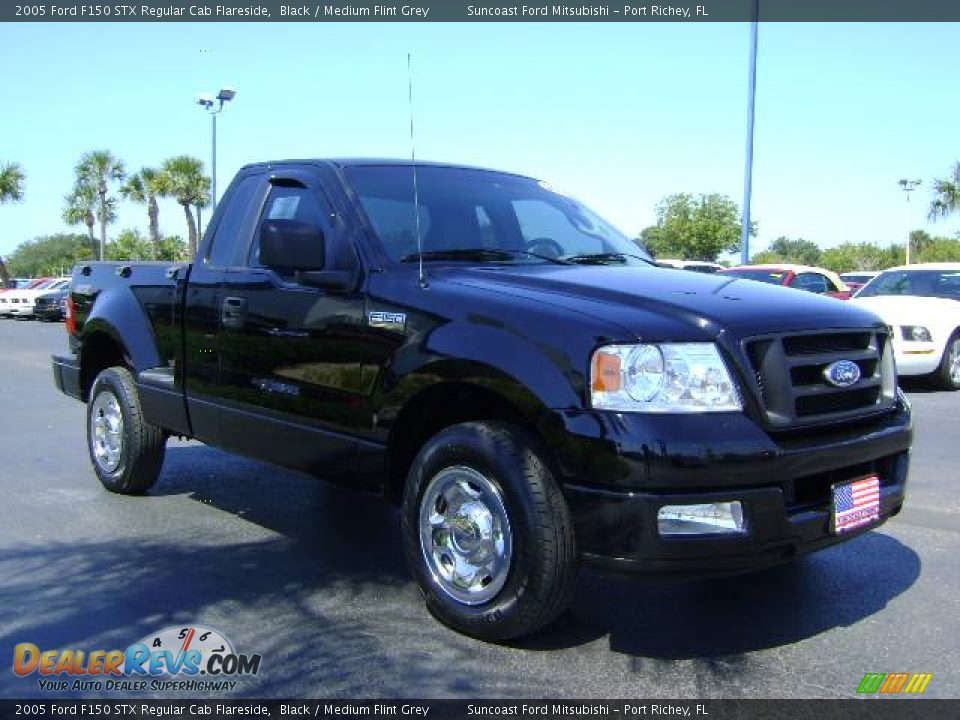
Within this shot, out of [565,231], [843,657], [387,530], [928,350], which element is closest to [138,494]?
[387,530]

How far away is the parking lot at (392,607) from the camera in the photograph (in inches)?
Answer: 129

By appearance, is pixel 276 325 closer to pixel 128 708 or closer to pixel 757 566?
pixel 128 708

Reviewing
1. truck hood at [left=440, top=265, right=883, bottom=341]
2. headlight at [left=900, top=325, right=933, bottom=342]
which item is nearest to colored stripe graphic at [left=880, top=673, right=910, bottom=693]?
truck hood at [left=440, top=265, right=883, bottom=341]

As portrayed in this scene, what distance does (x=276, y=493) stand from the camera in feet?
19.9

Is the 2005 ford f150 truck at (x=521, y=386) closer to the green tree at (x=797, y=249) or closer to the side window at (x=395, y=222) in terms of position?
the side window at (x=395, y=222)

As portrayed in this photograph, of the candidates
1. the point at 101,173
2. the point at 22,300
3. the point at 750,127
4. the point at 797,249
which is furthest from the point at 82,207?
the point at 797,249

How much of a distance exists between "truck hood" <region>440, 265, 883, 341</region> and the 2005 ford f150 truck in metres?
0.01

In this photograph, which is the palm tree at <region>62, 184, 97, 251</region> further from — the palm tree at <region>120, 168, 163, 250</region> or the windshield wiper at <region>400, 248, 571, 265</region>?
the windshield wiper at <region>400, 248, 571, 265</region>

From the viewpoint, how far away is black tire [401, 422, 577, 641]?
323cm

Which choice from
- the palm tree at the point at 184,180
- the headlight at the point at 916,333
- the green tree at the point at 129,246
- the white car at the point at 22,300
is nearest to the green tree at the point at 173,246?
the green tree at the point at 129,246

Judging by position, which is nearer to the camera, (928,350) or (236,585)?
(236,585)

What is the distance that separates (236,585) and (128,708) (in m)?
1.15

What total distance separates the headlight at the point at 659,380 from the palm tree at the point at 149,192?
47.3 m

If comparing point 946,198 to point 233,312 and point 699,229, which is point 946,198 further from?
point 233,312
